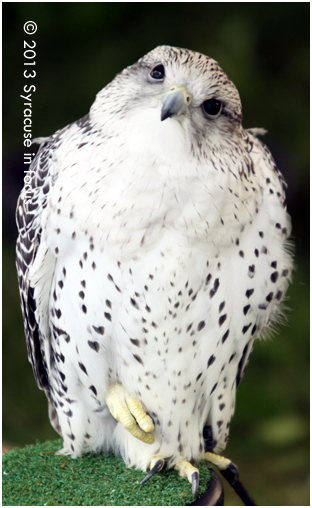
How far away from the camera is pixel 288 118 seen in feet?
12.3

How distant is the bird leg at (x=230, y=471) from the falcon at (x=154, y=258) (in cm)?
7

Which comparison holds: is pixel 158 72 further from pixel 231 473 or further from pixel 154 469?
pixel 231 473

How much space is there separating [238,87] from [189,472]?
7.46 feet

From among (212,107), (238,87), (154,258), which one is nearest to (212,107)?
(212,107)

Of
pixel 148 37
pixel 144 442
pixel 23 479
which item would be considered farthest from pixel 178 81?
pixel 148 37

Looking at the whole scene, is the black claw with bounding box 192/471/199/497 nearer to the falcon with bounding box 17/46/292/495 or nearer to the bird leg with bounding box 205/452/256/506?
the falcon with bounding box 17/46/292/495

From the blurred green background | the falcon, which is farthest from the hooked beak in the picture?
the blurred green background

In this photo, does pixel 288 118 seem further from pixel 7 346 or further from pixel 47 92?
pixel 7 346

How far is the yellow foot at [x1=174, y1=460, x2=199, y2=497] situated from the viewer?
6.22 feet

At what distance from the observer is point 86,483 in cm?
199

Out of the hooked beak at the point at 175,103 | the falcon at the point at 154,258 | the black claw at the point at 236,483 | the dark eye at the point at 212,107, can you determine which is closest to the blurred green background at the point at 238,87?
the black claw at the point at 236,483

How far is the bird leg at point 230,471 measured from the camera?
2.15 meters

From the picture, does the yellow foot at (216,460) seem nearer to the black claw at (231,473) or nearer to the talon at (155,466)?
the black claw at (231,473)

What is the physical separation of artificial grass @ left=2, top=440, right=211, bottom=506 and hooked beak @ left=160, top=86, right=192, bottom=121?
1.10m
